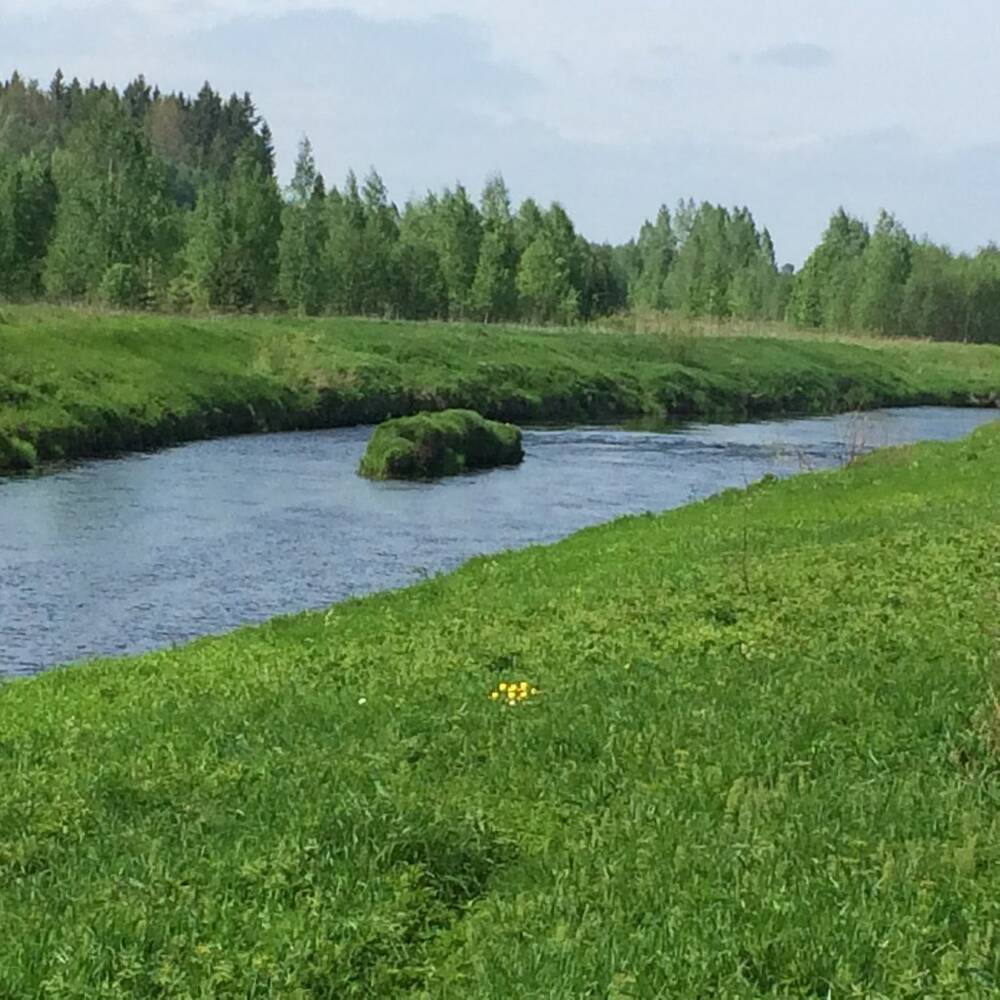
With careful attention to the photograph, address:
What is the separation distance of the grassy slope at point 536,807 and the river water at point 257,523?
6.72 m

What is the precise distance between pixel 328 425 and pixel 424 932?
57.7 meters

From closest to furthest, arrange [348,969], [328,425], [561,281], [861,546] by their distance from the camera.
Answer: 1. [348,969]
2. [861,546]
3. [328,425]
4. [561,281]

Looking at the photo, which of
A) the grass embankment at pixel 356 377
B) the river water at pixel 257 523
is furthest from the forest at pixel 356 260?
the river water at pixel 257 523

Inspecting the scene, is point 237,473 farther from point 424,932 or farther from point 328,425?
point 424,932

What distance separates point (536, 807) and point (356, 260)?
99946 millimetres

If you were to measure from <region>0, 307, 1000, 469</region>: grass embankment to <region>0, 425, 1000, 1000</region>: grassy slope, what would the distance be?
107 feet

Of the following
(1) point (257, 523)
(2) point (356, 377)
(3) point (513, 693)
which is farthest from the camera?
(2) point (356, 377)

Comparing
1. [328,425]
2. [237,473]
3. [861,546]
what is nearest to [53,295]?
[328,425]

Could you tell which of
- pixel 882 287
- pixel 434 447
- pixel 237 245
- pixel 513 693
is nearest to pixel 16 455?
pixel 434 447

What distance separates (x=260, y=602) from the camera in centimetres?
2527

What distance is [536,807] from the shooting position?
984 centimetres

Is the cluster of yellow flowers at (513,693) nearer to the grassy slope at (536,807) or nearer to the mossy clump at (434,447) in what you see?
the grassy slope at (536,807)

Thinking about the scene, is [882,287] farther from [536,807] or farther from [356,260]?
[536,807]

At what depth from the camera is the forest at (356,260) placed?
90375 millimetres
